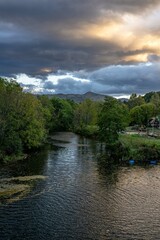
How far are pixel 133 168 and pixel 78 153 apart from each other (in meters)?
23.3

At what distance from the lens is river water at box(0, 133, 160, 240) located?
125 feet

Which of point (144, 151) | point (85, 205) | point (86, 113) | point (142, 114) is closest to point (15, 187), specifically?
point (85, 205)

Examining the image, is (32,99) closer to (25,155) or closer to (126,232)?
(25,155)

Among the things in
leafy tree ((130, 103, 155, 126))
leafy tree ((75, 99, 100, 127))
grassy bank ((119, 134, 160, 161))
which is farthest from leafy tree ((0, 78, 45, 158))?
leafy tree ((130, 103, 155, 126))

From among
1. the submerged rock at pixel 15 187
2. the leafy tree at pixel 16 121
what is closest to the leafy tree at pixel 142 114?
the leafy tree at pixel 16 121

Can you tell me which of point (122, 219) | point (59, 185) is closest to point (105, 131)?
point (59, 185)

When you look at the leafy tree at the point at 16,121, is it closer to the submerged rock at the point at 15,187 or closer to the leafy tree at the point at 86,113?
the submerged rock at the point at 15,187

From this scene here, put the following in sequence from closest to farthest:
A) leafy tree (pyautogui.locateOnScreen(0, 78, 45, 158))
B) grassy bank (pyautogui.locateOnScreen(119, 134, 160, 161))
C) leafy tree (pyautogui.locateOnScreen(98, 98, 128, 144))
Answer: leafy tree (pyautogui.locateOnScreen(0, 78, 45, 158)), grassy bank (pyautogui.locateOnScreen(119, 134, 160, 161)), leafy tree (pyautogui.locateOnScreen(98, 98, 128, 144))

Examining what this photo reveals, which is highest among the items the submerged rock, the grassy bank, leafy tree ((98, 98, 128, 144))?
leafy tree ((98, 98, 128, 144))

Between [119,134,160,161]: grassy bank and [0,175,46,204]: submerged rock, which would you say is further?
[119,134,160,161]: grassy bank

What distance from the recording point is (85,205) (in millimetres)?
47344

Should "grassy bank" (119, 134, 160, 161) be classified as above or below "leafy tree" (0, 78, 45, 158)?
below

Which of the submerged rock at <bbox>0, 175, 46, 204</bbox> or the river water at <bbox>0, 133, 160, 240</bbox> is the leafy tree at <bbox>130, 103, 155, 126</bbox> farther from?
the submerged rock at <bbox>0, 175, 46, 204</bbox>

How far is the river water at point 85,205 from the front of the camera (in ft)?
125
